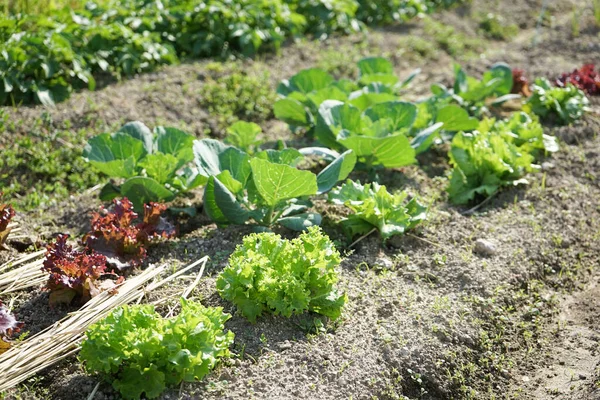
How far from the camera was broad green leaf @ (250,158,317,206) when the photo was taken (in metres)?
4.12

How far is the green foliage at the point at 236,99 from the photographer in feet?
20.9

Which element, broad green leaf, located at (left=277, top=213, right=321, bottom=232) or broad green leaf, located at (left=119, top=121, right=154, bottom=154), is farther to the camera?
broad green leaf, located at (left=119, top=121, right=154, bottom=154)

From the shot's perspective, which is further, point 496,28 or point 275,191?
point 496,28

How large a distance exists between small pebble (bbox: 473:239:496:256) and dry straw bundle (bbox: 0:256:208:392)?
2.09m

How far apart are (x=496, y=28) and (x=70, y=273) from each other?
7.13 meters

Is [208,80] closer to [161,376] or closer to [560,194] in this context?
[560,194]

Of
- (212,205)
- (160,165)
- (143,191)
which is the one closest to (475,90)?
(212,205)

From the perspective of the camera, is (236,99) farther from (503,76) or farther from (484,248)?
(484,248)

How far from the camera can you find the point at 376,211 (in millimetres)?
4426

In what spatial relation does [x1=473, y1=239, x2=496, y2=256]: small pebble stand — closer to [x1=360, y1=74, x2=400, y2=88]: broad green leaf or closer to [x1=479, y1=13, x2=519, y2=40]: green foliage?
[x1=360, y1=74, x2=400, y2=88]: broad green leaf

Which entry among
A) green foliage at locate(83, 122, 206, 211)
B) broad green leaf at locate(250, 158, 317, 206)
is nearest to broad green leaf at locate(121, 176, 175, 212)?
green foliage at locate(83, 122, 206, 211)

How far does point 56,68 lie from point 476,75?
4.24 m

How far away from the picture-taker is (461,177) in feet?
17.4

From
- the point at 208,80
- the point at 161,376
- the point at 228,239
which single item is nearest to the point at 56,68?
the point at 208,80
